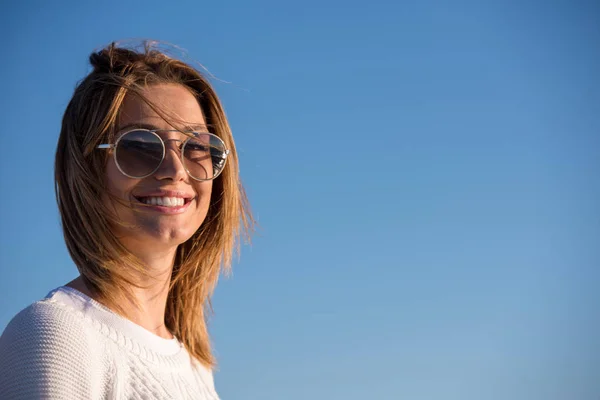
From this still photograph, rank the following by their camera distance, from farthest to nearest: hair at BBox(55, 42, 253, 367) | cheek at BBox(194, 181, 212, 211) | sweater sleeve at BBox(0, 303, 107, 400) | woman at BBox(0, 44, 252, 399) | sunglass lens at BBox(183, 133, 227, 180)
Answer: cheek at BBox(194, 181, 212, 211) < sunglass lens at BBox(183, 133, 227, 180) < hair at BBox(55, 42, 253, 367) < woman at BBox(0, 44, 252, 399) < sweater sleeve at BBox(0, 303, 107, 400)

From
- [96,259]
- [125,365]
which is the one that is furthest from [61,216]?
[125,365]

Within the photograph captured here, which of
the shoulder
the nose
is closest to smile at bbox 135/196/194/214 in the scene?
the nose

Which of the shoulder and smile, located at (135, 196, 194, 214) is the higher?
smile, located at (135, 196, 194, 214)

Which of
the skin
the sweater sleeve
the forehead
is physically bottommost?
the sweater sleeve

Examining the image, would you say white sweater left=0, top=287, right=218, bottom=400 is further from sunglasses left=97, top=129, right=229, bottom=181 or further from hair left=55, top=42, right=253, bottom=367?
sunglasses left=97, top=129, right=229, bottom=181

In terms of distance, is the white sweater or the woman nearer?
the white sweater

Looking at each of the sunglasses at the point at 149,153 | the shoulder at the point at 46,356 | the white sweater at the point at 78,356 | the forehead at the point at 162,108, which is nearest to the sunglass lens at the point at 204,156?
the sunglasses at the point at 149,153

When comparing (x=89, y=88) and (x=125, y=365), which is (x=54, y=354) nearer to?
(x=125, y=365)

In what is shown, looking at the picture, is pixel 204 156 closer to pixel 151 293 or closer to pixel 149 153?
pixel 149 153

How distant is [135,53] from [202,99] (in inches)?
19.3

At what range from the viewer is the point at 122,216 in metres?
3.73

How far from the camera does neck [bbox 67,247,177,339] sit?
152 inches

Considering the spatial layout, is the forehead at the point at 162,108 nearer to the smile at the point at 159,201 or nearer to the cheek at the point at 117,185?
the cheek at the point at 117,185

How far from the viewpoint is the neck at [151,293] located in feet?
12.7
